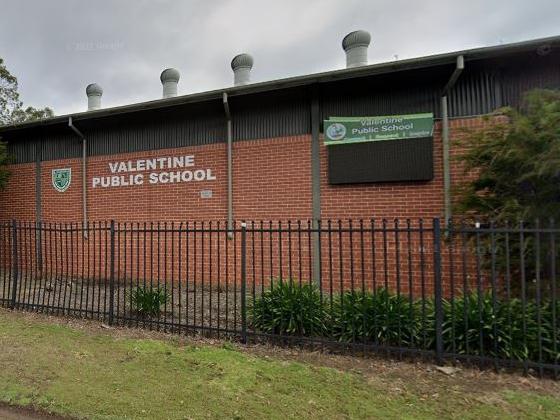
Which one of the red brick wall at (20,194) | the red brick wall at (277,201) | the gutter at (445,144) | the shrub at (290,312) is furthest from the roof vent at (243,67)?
the shrub at (290,312)

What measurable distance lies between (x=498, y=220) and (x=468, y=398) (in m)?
2.23

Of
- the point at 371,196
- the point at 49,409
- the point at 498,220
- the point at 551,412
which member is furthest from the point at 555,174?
the point at 49,409

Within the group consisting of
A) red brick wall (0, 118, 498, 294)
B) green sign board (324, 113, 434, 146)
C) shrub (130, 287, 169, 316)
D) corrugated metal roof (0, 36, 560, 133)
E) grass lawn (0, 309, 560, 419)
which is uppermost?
corrugated metal roof (0, 36, 560, 133)

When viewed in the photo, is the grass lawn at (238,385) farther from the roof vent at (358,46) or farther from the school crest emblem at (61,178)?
the roof vent at (358,46)

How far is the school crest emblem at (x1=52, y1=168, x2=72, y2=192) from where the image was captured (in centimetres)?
1011

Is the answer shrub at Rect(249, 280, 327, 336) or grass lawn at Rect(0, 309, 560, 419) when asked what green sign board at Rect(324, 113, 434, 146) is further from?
grass lawn at Rect(0, 309, 560, 419)

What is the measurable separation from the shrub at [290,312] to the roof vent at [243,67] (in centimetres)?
720

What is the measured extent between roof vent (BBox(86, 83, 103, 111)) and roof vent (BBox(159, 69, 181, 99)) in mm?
2482

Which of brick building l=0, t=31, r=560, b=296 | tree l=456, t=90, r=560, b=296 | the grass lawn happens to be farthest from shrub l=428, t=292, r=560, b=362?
brick building l=0, t=31, r=560, b=296

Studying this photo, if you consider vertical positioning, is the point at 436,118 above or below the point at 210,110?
below

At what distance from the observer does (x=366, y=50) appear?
9219mm

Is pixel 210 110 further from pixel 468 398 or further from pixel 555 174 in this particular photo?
pixel 468 398

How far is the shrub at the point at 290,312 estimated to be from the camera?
189 inches

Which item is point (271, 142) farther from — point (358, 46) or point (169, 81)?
point (169, 81)
